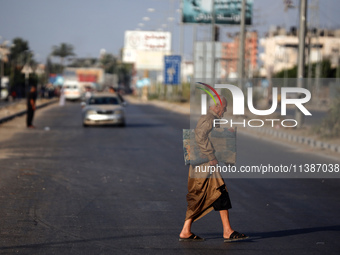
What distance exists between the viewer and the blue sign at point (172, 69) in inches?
2655

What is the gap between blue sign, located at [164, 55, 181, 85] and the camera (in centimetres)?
6744

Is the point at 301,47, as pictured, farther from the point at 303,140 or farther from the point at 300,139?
the point at 303,140

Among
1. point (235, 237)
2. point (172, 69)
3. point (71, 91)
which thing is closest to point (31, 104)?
point (235, 237)

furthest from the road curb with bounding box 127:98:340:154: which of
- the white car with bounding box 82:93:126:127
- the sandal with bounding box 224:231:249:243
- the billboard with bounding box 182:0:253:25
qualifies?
the billboard with bounding box 182:0:253:25

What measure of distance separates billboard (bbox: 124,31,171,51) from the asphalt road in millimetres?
76458

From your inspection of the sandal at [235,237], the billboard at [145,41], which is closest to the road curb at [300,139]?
the sandal at [235,237]

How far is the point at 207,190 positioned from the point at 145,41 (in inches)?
3473

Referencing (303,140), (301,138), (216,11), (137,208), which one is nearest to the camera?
(137,208)

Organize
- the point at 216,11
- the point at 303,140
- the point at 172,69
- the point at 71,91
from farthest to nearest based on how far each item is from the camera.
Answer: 1. the point at 71,91
2. the point at 172,69
3. the point at 216,11
4. the point at 303,140

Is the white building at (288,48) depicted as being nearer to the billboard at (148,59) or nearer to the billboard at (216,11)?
the billboard at (148,59)

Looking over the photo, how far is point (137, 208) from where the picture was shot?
9969 millimetres

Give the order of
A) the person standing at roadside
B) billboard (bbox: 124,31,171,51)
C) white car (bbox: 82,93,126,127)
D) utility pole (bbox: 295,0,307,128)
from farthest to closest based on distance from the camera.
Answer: billboard (bbox: 124,31,171,51)
white car (bbox: 82,93,126,127)
the person standing at roadside
utility pole (bbox: 295,0,307,128)

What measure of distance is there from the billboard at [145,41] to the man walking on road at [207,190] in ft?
286

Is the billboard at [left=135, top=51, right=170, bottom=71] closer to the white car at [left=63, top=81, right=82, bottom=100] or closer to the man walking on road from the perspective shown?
the white car at [left=63, top=81, right=82, bottom=100]
